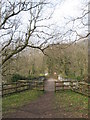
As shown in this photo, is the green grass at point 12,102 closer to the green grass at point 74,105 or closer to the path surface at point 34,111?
the path surface at point 34,111

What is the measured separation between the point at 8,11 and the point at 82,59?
53.4ft

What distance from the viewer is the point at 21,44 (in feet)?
29.3

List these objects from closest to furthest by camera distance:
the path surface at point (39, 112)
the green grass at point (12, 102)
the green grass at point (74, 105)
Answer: the path surface at point (39, 112)
the green grass at point (74, 105)
the green grass at point (12, 102)

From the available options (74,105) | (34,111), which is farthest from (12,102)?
(74,105)

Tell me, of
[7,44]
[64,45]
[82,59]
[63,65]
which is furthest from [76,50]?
[7,44]

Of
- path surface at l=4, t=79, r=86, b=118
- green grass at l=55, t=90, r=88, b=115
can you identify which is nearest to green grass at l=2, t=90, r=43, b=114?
path surface at l=4, t=79, r=86, b=118

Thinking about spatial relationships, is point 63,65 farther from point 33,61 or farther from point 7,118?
point 7,118

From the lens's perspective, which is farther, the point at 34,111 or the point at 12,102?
the point at 12,102

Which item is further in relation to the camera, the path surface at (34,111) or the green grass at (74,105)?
the green grass at (74,105)

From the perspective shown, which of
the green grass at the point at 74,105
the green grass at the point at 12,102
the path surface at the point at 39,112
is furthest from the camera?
the green grass at the point at 12,102

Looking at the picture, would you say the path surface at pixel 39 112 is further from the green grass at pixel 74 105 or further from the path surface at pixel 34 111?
the green grass at pixel 74 105

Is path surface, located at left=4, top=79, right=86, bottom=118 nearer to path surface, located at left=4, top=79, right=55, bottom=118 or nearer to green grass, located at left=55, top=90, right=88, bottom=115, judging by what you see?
path surface, located at left=4, top=79, right=55, bottom=118

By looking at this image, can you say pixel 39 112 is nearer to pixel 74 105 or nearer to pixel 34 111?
pixel 34 111

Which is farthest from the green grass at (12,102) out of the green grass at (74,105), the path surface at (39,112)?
the green grass at (74,105)
